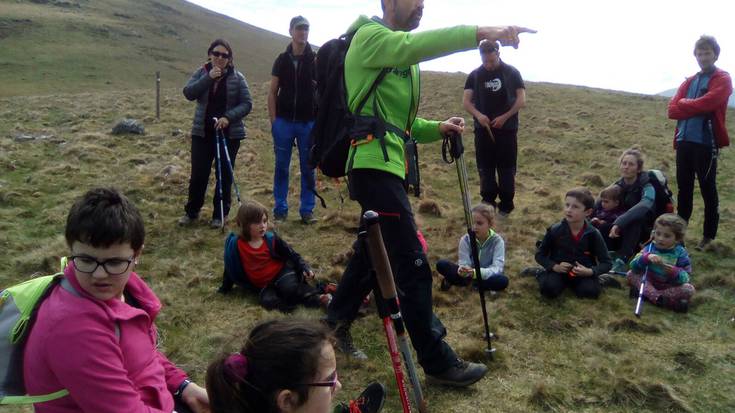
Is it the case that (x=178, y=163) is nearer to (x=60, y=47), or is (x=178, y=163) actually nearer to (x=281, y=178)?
(x=281, y=178)

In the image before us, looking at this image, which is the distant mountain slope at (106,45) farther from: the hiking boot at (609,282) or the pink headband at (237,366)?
the pink headband at (237,366)

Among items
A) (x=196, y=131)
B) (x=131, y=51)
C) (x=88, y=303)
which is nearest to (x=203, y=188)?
(x=196, y=131)

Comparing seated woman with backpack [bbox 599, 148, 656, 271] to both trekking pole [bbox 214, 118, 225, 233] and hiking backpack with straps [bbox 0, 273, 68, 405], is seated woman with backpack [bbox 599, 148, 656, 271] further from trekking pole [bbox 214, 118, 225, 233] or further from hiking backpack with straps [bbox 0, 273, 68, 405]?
hiking backpack with straps [bbox 0, 273, 68, 405]

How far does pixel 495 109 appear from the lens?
893 centimetres

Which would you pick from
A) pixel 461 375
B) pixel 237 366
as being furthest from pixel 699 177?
→ pixel 237 366

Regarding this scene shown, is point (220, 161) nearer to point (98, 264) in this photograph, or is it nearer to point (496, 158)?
point (496, 158)

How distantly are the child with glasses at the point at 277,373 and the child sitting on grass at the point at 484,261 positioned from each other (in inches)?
167

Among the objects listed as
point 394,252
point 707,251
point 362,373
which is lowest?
point 362,373

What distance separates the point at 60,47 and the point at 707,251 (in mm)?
72898

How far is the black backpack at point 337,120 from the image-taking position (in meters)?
4.02

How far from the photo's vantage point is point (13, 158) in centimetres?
1291

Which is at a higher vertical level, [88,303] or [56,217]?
[88,303]

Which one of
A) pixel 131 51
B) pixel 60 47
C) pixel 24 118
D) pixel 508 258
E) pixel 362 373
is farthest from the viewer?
pixel 131 51

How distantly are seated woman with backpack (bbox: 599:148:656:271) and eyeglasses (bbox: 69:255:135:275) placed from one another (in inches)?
258
